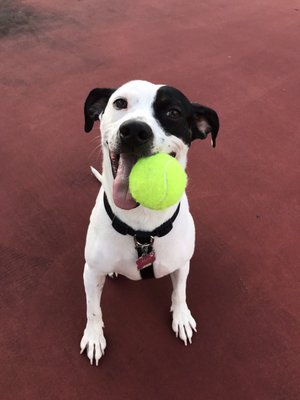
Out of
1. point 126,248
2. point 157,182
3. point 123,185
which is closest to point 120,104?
point 123,185

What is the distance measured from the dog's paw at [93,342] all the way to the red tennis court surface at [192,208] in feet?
0.18

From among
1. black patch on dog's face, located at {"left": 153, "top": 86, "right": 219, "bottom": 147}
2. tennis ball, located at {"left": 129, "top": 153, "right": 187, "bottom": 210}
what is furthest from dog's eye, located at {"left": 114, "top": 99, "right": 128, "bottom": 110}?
tennis ball, located at {"left": 129, "top": 153, "right": 187, "bottom": 210}

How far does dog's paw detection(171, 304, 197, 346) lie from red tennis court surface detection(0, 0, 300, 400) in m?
0.06

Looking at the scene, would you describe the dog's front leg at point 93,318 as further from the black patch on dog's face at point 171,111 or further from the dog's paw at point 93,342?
the black patch on dog's face at point 171,111

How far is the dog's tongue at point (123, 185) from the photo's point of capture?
77.8 inches

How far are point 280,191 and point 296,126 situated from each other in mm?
1108

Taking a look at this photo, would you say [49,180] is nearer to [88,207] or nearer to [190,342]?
[88,207]

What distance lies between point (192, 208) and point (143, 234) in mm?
1425

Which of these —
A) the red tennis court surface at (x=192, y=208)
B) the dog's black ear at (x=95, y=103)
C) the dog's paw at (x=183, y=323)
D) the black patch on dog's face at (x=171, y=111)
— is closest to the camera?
A: the black patch on dog's face at (x=171, y=111)

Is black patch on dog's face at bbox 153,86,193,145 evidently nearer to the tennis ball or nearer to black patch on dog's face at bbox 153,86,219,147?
black patch on dog's face at bbox 153,86,219,147

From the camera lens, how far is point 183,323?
269 centimetres

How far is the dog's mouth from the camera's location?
1.98 meters

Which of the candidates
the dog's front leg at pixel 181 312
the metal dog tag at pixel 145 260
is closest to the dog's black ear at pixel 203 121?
the metal dog tag at pixel 145 260

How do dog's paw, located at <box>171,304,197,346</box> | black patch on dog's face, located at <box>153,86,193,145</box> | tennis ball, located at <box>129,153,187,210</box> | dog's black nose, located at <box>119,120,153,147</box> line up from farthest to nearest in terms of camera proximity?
dog's paw, located at <box>171,304,197,346</box> < black patch on dog's face, located at <box>153,86,193,145</box> < dog's black nose, located at <box>119,120,153,147</box> < tennis ball, located at <box>129,153,187,210</box>
